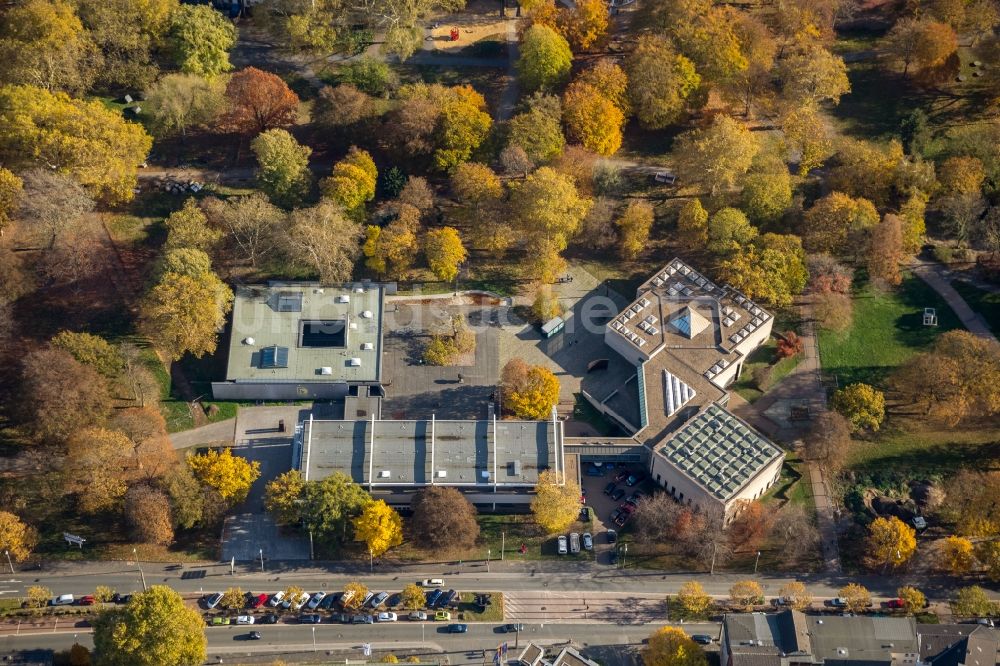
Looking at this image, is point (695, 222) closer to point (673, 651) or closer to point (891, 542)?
point (891, 542)

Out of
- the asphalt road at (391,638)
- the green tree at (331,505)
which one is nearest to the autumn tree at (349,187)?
the green tree at (331,505)

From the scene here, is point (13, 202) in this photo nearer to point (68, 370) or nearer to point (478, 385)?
point (68, 370)

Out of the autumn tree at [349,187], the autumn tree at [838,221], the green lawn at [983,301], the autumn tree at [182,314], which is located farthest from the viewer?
the autumn tree at [349,187]

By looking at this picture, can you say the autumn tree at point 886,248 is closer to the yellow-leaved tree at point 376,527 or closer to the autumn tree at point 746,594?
the autumn tree at point 746,594

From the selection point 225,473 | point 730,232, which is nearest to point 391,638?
point 225,473

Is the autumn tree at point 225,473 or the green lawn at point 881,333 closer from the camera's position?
the autumn tree at point 225,473

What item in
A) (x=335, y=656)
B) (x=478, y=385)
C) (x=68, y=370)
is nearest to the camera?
(x=335, y=656)

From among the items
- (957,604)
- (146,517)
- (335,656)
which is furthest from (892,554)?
(146,517)
